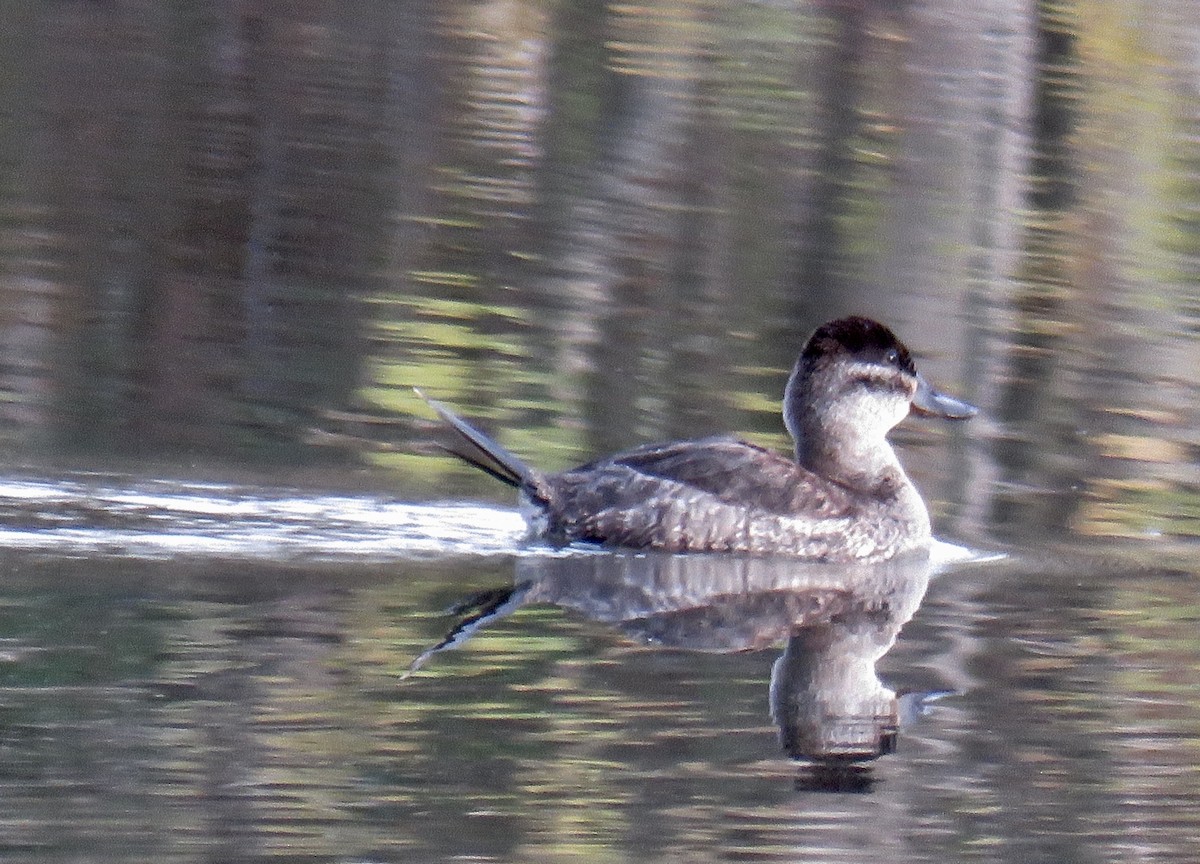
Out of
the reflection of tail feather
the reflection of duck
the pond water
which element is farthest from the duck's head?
the reflection of tail feather

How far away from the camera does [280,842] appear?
5.60 m

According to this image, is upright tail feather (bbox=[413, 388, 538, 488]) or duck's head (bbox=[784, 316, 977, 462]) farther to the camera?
duck's head (bbox=[784, 316, 977, 462])

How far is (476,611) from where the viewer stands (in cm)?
818

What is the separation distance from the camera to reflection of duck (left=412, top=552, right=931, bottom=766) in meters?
7.07

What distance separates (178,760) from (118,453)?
432 cm

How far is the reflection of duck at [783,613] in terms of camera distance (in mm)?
7066

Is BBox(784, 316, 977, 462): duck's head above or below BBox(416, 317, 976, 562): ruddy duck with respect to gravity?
above

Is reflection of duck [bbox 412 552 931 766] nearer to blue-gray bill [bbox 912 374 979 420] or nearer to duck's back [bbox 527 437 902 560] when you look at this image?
duck's back [bbox 527 437 902 560]

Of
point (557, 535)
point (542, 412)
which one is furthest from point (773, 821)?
point (542, 412)

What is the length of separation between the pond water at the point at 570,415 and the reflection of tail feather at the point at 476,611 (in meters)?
0.04

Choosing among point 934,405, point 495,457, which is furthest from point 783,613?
point 934,405

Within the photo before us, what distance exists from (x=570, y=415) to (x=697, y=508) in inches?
86.3

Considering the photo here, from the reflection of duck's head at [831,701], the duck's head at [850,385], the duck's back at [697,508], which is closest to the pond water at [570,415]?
the reflection of duck's head at [831,701]

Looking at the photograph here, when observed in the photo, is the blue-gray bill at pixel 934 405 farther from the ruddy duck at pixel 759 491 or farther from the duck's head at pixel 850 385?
the ruddy duck at pixel 759 491
